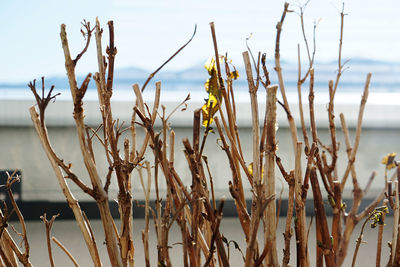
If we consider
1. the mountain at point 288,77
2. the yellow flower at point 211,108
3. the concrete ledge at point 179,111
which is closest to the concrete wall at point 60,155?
the concrete ledge at point 179,111

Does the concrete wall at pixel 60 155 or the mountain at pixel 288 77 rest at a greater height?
the mountain at pixel 288 77

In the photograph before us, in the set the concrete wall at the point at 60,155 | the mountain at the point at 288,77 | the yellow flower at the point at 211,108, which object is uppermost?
the mountain at the point at 288,77

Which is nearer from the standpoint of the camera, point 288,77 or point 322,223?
point 322,223

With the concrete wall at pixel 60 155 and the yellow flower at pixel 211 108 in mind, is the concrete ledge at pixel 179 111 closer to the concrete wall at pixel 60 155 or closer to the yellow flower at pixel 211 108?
the concrete wall at pixel 60 155

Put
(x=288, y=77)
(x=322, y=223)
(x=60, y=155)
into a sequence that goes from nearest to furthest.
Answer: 1. (x=322, y=223)
2. (x=60, y=155)
3. (x=288, y=77)

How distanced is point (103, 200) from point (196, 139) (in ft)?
0.18

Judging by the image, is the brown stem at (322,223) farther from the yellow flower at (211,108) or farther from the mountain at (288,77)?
the mountain at (288,77)

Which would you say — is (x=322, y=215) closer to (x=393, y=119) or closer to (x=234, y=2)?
(x=234, y=2)

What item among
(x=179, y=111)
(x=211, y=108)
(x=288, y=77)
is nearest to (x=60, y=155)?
(x=179, y=111)

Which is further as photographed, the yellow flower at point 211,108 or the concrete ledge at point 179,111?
the concrete ledge at point 179,111

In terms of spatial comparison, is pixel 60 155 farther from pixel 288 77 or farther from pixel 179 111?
pixel 288 77

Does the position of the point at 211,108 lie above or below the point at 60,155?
above

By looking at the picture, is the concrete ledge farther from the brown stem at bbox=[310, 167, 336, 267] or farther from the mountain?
the brown stem at bbox=[310, 167, 336, 267]

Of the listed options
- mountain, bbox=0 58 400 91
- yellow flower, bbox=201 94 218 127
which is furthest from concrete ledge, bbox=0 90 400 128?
yellow flower, bbox=201 94 218 127
